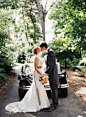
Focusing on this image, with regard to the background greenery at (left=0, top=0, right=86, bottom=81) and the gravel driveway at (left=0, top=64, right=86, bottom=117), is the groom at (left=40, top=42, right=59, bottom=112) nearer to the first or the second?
the gravel driveway at (left=0, top=64, right=86, bottom=117)

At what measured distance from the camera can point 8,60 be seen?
1325 cm

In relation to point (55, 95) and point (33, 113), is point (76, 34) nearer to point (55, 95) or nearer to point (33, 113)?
point (55, 95)

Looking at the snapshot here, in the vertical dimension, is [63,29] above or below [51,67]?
above

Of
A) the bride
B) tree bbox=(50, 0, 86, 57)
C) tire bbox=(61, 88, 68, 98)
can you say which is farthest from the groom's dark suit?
tree bbox=(50, 0, 86, 57)

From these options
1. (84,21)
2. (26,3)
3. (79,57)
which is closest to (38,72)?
(84,21)

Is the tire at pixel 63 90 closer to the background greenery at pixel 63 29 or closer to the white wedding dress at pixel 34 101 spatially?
the white wedding dress at pixel 34 101

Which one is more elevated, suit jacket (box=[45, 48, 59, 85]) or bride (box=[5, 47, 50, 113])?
suit jacket (box=[45, 48, 59, 85])

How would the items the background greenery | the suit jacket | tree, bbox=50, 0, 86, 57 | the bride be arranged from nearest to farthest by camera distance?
the suit jacket
the bride
the background greenery
tree, bbox=50, 0, 86, 57

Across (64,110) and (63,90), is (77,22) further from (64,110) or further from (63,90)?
(64,110)

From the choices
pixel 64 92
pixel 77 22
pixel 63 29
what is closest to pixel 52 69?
pixel 64 92

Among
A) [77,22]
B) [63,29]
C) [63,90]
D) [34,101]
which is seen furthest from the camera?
[63,29]

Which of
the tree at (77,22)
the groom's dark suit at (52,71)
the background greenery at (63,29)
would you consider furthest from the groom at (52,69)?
the tree at (77,22)

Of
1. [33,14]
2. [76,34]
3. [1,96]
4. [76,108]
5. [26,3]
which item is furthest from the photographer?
[33,14]

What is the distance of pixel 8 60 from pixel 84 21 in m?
7.14
